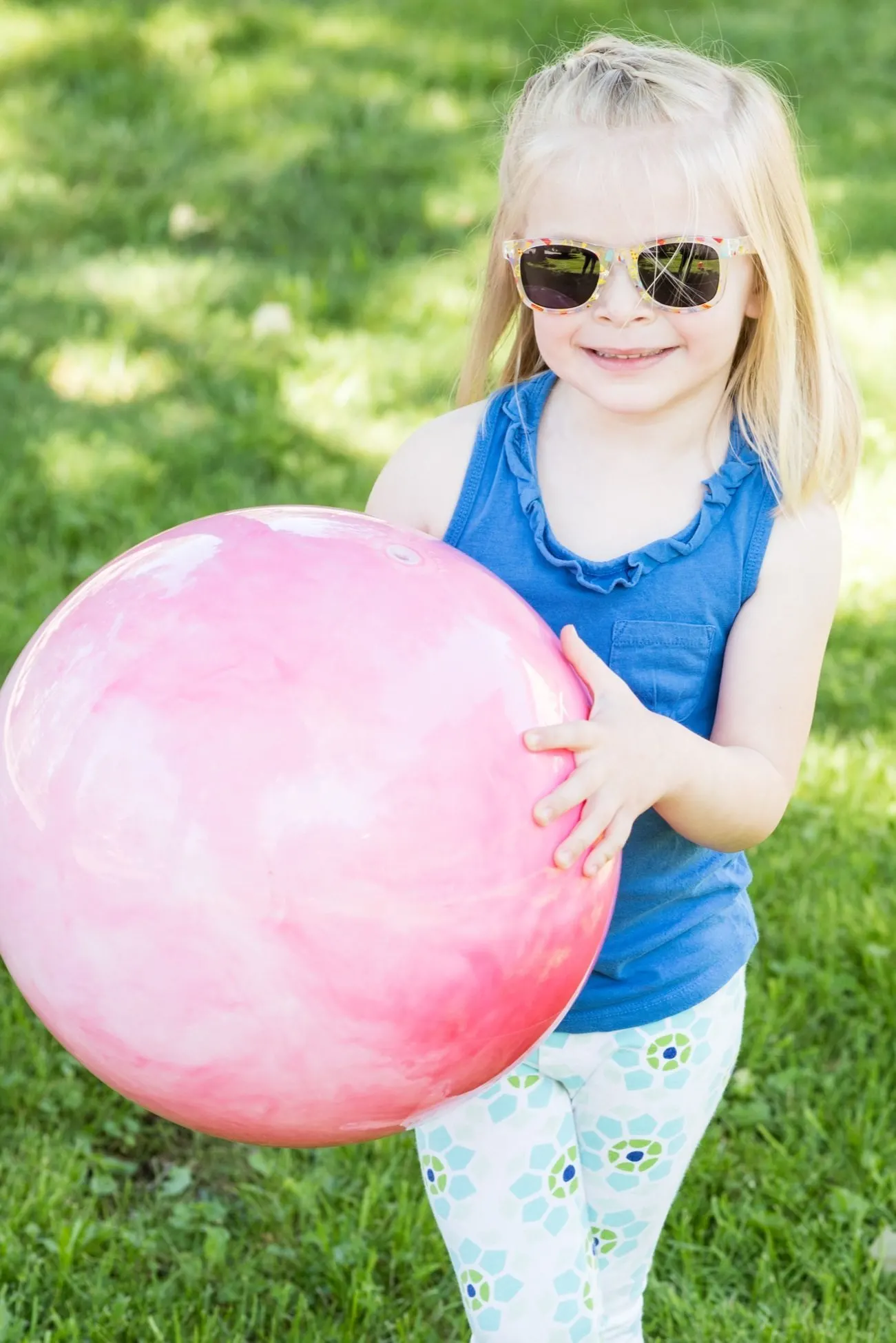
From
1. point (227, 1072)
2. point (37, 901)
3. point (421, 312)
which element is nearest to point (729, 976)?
point (227, 1072)

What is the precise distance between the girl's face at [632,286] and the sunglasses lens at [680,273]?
2cm

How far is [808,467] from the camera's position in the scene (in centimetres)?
200

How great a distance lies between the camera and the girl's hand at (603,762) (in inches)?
64.5

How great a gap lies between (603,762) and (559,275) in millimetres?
566

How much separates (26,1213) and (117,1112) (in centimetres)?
32

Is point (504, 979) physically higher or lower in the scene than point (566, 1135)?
higher

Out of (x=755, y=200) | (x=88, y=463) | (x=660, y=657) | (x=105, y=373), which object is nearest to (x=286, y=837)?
(x=660, y=657)

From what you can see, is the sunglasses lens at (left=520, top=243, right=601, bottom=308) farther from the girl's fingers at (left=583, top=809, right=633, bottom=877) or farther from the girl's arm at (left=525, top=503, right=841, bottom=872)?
the girl's fingers at (left=583, top=809, right=633, bottom=877)

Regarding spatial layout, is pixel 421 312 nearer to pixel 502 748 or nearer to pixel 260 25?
pixel 260 25

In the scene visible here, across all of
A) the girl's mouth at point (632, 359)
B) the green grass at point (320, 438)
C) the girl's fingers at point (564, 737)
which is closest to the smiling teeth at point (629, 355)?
the girl's mouth at point (632, 359)

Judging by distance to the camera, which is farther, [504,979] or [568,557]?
[568,557]

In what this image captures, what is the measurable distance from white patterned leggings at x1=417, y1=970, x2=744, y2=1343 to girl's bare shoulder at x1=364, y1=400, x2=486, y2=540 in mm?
656

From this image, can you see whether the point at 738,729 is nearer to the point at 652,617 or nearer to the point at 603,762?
the point at 652,617

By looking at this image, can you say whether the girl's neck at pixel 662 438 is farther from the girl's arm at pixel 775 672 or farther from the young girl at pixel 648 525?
the girl's arm at pixel 775 672
